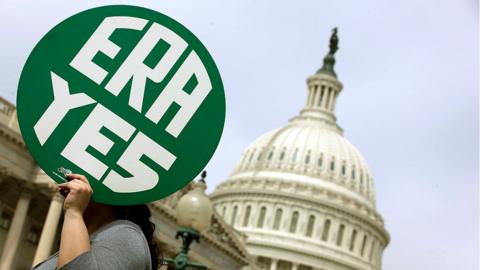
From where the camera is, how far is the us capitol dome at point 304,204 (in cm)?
10650

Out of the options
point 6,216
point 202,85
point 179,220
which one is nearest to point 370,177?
point 6,216

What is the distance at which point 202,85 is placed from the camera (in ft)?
11.6

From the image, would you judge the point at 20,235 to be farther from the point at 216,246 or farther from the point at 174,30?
the point at 174,30

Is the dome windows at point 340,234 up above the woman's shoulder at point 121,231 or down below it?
above

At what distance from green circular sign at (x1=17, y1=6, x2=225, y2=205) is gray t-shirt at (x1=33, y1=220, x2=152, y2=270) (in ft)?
0.46

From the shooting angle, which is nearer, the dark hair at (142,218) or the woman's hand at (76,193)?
the woman's hand at (76,193)

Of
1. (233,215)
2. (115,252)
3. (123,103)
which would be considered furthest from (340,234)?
(115,252)

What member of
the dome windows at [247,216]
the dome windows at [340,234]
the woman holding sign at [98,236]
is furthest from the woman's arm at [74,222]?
the dome windows at [340,234]

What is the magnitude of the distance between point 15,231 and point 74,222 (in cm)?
4036

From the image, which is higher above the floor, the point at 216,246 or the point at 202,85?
the point at 216,246

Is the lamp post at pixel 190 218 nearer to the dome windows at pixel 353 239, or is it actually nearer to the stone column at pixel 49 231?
the stone column at pixel 49 231

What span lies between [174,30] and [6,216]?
42395 millimetres

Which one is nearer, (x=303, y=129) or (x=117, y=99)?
(x=117, y=99)

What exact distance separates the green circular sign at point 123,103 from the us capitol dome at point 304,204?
10125 centimetres
